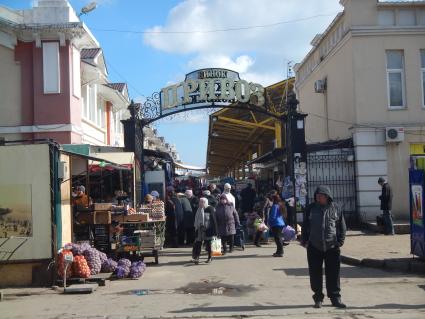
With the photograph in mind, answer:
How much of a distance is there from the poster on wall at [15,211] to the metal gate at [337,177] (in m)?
10.8

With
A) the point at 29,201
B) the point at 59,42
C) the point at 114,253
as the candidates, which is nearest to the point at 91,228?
the point at 114,253

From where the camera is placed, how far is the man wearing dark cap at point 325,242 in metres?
7.98

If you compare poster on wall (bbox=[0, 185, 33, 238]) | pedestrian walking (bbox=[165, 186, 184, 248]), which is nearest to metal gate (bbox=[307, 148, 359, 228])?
pedestrian walking (bbox=[165, 186, 184, 248])

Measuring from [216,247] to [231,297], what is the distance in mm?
5160

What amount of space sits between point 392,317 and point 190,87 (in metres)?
12.6

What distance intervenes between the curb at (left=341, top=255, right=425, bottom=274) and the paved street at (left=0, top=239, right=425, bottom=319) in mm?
248

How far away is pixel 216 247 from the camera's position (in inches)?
555

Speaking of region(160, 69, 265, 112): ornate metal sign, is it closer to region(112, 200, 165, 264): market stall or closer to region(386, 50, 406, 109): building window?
region(386, 50, 406, 109): building window

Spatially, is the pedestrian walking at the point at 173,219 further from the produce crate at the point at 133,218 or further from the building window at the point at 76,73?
the building window at the point at 76,73

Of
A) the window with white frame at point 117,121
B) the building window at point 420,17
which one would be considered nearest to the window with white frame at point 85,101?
the window with white frame at point 117,121

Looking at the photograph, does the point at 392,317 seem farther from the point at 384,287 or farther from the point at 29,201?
the point at 29,201

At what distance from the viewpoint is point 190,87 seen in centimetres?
1883

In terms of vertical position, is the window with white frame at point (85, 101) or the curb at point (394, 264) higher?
the window with white frame at point (85, 101)

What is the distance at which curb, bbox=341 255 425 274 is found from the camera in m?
10.8
